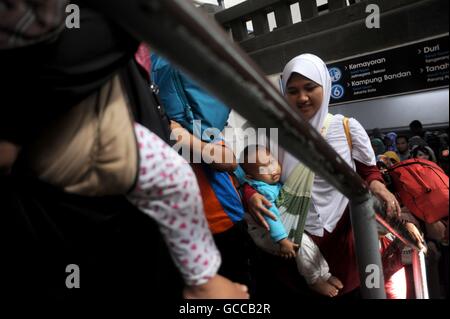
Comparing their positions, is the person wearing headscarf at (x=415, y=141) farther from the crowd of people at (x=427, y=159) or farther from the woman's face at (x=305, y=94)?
the woman's face at (x=305, y=94)

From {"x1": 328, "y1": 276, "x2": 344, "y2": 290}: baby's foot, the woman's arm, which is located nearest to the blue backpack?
the woman's arm

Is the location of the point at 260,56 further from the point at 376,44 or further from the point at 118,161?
the point at 118,161

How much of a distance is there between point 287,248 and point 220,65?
61 centimetres

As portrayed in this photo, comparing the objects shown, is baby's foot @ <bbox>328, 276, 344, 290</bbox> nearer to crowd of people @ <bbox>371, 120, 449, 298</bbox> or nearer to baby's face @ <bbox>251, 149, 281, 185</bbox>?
crowd of people @ <bbox>371, 120, 449, 298</bbox>

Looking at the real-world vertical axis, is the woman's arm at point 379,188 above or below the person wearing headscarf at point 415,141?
below

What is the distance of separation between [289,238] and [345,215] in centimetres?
17

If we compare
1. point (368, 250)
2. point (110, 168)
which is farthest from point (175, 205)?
point (368, 250)

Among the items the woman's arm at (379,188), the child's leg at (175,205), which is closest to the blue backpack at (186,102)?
the child's leg at (175,205)

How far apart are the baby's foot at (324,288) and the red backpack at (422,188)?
0.27m

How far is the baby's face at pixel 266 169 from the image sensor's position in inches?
30.4

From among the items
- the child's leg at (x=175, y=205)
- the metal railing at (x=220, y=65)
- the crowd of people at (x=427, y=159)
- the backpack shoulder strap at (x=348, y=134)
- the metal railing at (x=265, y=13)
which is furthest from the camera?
the backpack shoulder strap at (x=348, y=134)

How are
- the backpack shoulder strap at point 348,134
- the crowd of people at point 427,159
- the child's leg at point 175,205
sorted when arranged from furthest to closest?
the backpack shoulder strap at point 348,134, the crowd of people at point 427,159, the child's leg at point 175,205

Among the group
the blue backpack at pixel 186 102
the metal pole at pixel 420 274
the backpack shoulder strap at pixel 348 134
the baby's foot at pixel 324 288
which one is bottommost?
the baby's foot at pixel 324 288
